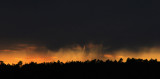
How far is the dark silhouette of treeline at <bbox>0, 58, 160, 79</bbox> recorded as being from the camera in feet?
181

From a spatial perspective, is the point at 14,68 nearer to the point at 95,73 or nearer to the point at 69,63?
the point at 69,63

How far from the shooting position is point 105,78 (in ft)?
177

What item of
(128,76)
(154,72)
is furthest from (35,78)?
(154,72)

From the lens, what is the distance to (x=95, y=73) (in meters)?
56.1

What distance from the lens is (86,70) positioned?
2242 inches

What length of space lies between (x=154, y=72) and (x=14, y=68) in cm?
2699

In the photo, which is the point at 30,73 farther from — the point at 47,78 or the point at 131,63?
the point at 131,63

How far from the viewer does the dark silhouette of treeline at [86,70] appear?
181 ft

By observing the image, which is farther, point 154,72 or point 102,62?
Result: point 102,62

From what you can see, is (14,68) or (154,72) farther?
(14,68)

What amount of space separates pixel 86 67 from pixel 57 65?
595cm

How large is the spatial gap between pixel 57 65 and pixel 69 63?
2461 mm

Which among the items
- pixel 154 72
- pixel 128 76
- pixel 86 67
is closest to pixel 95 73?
pixel 86 67

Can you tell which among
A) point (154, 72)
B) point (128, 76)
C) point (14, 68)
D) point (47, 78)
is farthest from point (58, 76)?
point (154, 72)
